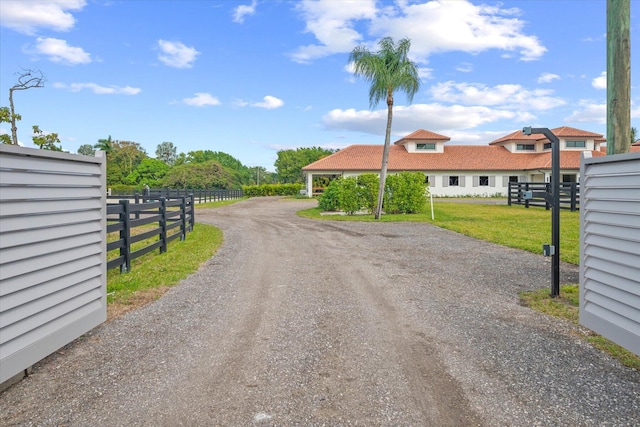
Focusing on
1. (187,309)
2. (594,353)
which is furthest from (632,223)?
(187,309)

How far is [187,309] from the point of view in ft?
17.1

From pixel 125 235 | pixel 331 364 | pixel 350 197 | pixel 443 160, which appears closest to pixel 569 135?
pixel 443 160

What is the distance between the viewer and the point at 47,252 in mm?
3676

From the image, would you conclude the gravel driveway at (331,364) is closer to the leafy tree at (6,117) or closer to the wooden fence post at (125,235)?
the wooden fence post at (125,235)

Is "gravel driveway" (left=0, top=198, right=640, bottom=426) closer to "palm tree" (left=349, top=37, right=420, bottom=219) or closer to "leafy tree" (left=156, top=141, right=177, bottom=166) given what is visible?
"palm tree" (left=349, top=37, right=420, bottom=219)

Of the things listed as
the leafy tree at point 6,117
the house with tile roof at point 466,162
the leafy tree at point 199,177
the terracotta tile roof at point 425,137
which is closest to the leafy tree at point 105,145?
the leafy tree at point 199,177

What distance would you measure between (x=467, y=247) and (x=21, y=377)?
9.27m

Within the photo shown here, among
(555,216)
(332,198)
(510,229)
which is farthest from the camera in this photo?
(332,198)

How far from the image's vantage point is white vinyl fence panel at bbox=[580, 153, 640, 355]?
3.38m

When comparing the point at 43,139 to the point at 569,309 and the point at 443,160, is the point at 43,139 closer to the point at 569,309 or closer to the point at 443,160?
the point at 569,309

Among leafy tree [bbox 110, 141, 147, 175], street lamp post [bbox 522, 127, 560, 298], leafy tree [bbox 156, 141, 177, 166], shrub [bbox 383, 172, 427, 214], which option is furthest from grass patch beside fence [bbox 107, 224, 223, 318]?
leafy tree [bbox 156, 141, 177, 166]

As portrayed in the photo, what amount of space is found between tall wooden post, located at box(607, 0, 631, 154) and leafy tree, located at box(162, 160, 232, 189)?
54.1m

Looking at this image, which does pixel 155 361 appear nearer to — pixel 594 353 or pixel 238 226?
pixel 594 353

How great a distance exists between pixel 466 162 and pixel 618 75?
36.7 m
